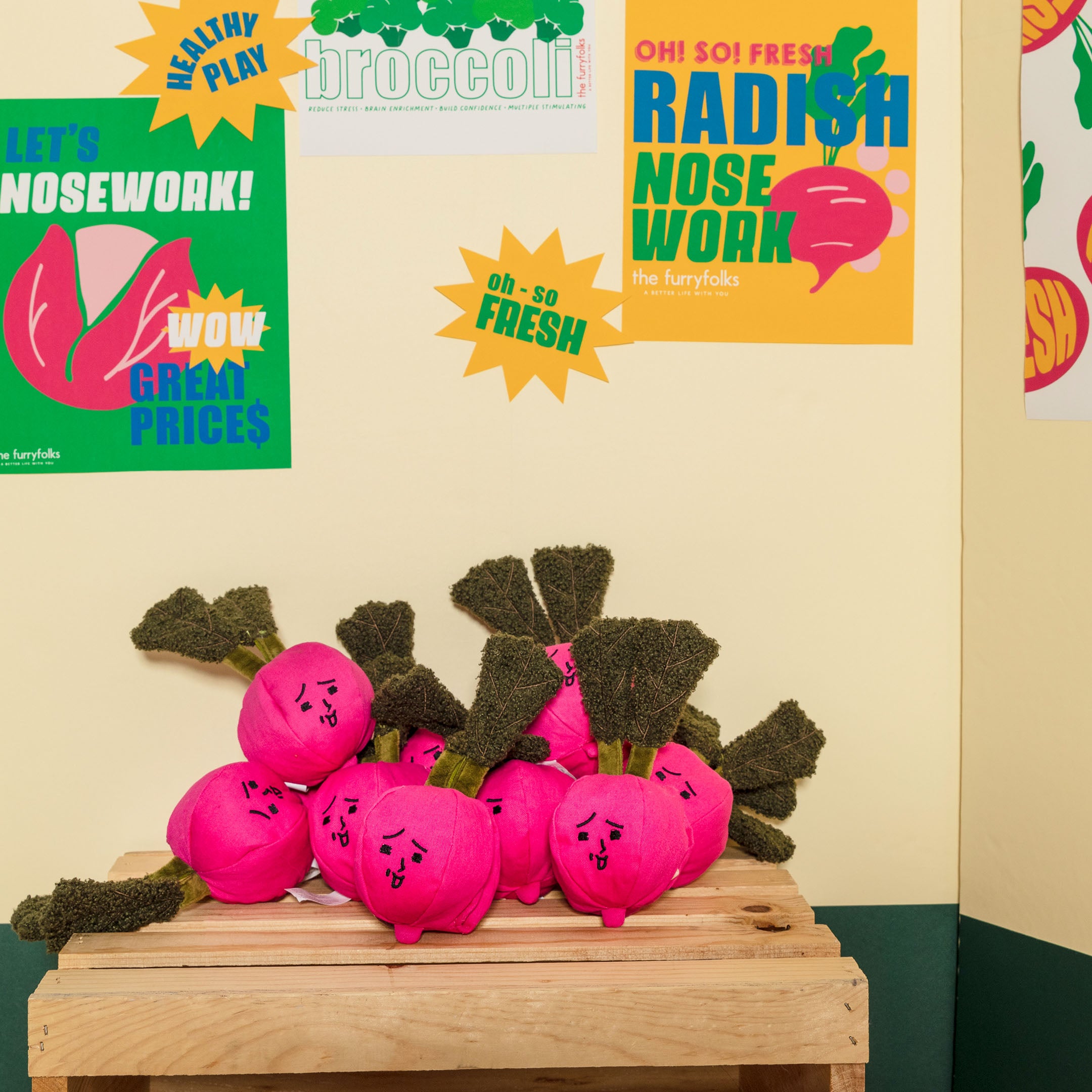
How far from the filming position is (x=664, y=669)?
1037mm

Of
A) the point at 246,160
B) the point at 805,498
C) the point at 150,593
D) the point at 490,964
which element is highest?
the point at 246,160

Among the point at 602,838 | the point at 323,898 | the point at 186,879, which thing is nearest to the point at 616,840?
the point at 602,838

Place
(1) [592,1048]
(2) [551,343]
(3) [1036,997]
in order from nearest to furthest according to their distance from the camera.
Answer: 1. (1) [592,1048]
2. (3) [1036,997]
3. (2) [551,343]

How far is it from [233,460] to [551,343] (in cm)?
44

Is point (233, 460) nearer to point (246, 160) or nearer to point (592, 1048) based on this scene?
point (246, 160)

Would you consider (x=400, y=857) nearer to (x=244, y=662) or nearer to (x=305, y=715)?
(x=305, y=715)

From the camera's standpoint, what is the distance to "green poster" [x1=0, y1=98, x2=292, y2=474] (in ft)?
4.09

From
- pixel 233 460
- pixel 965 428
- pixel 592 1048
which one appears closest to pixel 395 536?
pixel 233 460

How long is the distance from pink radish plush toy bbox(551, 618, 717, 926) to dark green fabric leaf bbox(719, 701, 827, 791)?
160 millimetres

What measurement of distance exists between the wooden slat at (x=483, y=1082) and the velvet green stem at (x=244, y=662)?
0.51 meters

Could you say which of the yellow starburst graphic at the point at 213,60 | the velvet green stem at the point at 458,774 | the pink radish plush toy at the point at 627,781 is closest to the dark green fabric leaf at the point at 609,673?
the pink radish plush toy at the point at 627,781

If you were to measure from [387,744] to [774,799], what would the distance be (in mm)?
483

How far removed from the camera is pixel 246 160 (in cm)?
125

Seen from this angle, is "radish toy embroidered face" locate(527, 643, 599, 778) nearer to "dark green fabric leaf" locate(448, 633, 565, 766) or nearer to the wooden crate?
"dark green fabric leaf" locate(448, 633, 565, 766)
